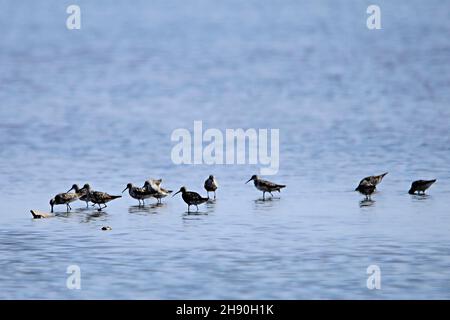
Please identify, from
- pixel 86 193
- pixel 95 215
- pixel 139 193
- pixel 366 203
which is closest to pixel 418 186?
pixel 366 203

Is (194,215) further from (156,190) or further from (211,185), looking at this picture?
(211,185)

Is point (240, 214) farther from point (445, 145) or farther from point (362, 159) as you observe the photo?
point (445, 145)

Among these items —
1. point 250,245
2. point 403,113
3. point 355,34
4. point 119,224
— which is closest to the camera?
point 250,245

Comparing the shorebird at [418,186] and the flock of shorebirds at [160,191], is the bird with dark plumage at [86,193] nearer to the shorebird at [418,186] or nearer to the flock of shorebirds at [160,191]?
the flock of shorebirds at [160,191]

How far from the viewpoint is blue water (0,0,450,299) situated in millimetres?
16328

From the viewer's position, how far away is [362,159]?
83.8 ft

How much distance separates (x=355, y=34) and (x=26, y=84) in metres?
14.3

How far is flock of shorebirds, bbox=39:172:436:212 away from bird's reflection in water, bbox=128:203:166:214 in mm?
152

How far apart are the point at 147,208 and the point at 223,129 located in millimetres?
7872

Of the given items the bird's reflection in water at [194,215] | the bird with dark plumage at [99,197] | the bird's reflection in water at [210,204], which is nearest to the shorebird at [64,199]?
the bird with dark plumage at [99,197]

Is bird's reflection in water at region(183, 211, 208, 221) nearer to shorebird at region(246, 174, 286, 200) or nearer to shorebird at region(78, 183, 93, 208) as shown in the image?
shorebird at region(246, 174, 286, 200)

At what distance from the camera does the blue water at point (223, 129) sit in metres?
16.3

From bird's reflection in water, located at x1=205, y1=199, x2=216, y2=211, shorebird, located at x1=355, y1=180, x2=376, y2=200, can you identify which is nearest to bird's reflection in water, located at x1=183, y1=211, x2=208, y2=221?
bird's reflection in water, located at x1=205, y1=199, x2=216, y2=211

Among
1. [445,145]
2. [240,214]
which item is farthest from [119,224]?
[445,145]
